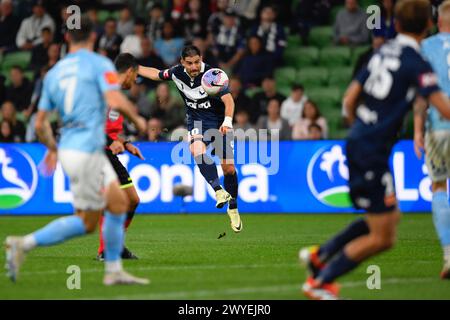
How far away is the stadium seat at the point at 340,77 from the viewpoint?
68.4 ft

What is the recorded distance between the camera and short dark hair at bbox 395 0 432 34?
7.57 meters

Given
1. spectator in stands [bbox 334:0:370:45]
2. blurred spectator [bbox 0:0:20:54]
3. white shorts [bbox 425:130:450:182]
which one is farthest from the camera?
blurred spectator [bbox 0:0:20:54]

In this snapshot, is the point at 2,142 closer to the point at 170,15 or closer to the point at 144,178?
the point at 144,178

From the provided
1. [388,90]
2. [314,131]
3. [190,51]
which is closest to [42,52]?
[314,131]

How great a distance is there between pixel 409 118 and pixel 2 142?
25.7ft

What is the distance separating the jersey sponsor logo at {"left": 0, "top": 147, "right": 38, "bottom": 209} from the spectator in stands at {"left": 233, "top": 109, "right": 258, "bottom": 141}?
3.83m

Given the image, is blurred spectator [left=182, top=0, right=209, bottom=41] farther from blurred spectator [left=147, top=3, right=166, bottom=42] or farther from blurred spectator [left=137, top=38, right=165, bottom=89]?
blurred spectator [left=137, top=38, right=165, bottom=89]

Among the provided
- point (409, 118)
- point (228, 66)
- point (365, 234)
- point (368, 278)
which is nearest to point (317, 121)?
point (409, 118)

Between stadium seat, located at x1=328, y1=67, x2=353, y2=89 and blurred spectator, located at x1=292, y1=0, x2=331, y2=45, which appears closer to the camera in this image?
stadium seat, located at x1=328, y1=67, x2=353, y2=89

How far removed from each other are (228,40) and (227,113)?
880 centimetres

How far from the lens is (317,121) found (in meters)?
18.9

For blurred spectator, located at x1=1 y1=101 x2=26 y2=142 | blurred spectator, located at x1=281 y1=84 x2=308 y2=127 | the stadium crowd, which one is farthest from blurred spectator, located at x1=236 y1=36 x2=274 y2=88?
blurred spectator, located at x1=1 y1=101 x2=26 y2=142

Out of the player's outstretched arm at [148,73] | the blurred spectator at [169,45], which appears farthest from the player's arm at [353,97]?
the blurred spectator at [169,45]

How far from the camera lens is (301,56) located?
2175 cm
